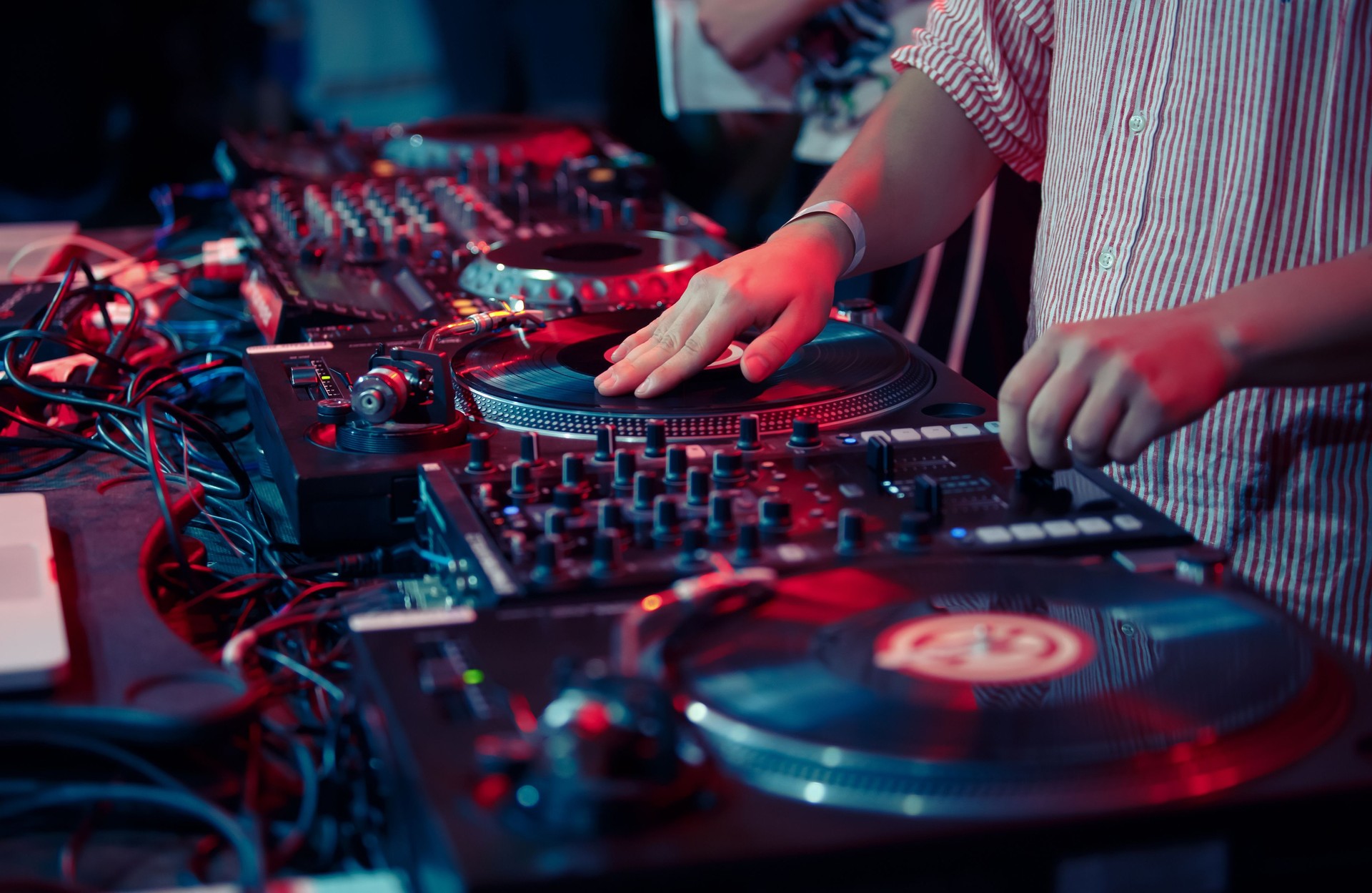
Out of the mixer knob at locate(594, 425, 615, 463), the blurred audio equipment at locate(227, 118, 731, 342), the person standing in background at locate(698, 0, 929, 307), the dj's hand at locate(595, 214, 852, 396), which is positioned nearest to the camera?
the mixer knob at locate(594, 425, 615, 463)

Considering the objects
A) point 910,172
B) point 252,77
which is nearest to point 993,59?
point 910,172

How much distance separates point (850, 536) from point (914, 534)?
0.04 metres

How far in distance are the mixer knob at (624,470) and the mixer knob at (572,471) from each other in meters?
0.02

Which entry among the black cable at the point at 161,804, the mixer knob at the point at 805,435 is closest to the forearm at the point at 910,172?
the mixer knob at the point at 805,435

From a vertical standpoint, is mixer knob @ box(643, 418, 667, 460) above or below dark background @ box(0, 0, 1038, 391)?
below

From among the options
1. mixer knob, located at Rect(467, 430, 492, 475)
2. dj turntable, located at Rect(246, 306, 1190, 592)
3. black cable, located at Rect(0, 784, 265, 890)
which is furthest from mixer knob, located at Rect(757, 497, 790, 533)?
black cable, located at Rect(0, 784, 265, 890)

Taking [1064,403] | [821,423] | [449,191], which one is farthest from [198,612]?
[449,191]

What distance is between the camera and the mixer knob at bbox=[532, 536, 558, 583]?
802mm

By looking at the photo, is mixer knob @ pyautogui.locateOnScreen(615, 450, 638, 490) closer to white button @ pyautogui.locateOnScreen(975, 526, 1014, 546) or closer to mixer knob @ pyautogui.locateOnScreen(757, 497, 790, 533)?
mixer knob @ pyautogui.locateOnScreen(757, 497, 790, 533)

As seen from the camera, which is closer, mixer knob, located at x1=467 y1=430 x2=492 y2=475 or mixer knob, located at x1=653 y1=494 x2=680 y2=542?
mixer knob, located at x1=653 y1=494 x2=680 y2=542

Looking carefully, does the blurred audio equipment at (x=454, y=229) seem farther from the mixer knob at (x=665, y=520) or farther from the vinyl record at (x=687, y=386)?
the mixer knob at (x=665, y=520)

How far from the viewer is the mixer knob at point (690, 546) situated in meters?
0.82

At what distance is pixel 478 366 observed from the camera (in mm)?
1206

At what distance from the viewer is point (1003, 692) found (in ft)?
2.10
